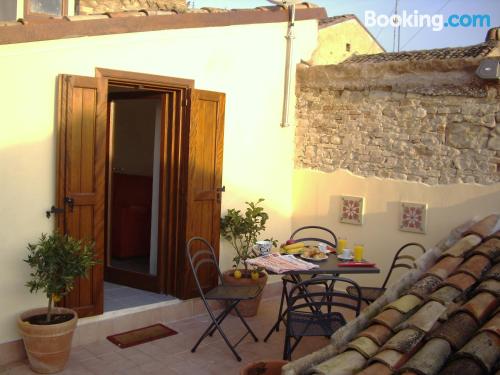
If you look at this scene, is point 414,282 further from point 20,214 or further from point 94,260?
point 20,214

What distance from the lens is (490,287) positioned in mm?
3111

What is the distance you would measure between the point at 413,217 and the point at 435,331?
3197 mm

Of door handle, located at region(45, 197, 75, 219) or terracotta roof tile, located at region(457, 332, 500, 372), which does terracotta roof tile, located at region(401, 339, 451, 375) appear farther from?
door handle, located at region(45, 197, 75, 219)

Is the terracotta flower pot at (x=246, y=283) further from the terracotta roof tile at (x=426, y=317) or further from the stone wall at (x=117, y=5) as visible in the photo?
the stone wall at (x=117, y=5)

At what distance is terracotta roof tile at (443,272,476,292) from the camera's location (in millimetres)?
3242

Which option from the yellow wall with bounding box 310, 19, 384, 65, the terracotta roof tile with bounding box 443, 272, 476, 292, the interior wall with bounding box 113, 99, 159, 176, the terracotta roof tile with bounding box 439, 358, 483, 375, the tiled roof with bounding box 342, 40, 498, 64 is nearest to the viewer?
the terracotta roof tile with bounding box 439, 358, 483, 375

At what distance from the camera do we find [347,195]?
250 inches

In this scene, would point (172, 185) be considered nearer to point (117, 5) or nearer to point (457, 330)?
point (457, 330)

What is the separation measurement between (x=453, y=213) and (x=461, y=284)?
242 cm

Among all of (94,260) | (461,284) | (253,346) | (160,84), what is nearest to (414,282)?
(461,284)

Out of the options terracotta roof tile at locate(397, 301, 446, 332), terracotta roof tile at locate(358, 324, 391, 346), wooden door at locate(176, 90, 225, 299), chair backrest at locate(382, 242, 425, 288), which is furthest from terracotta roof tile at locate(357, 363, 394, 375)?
wooden door at locate(176, 90, 225, 299)

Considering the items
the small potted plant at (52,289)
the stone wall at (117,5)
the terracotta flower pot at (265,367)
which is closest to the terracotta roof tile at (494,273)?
the terracotta flower pot at (265,367)

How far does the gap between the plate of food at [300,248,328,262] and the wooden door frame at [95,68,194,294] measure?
55.3 inches

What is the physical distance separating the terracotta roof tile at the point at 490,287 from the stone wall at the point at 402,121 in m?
2.37
